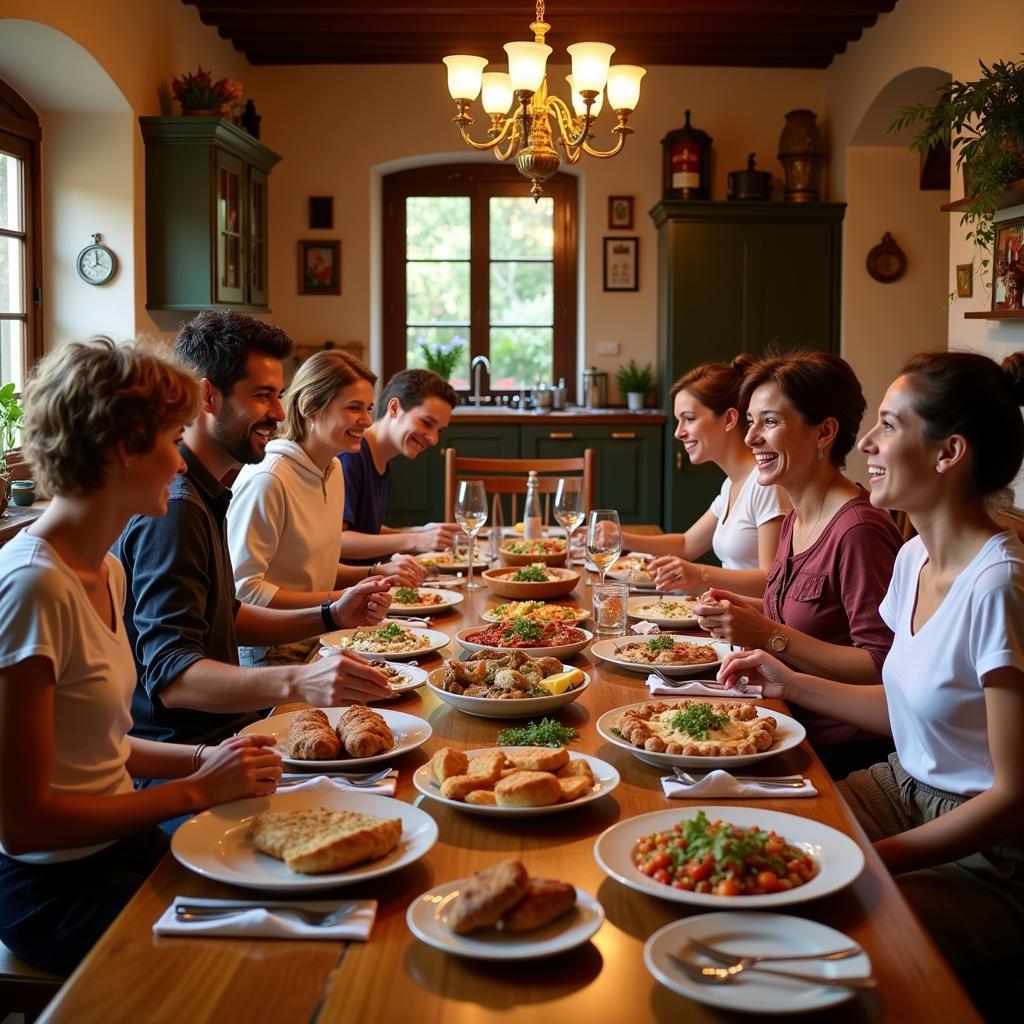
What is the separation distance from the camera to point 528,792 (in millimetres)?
1435

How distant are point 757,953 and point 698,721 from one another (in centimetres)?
61

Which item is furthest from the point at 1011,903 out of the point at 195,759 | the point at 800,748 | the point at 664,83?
the point at 664,83

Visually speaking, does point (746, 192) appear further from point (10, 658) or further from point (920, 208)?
point (10, 658)

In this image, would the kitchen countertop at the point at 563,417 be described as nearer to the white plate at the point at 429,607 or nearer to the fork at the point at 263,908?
the white plate at the point at 429,607

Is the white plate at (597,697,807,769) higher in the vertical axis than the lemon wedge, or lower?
lower

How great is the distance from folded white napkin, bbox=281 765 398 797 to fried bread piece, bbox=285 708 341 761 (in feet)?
0.14

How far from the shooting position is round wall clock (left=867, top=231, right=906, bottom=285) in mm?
6617

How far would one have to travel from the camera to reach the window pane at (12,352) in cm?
469

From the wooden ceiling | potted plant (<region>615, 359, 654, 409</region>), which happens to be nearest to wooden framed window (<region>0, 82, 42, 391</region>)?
the wooden ceiling

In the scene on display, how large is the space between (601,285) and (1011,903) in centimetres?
579

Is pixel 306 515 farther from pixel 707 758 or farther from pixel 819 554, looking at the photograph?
pixel 707 758

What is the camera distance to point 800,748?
1.75 m

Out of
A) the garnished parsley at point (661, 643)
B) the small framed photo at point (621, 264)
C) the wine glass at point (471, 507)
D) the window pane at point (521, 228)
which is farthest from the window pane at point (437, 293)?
the garnished parsley at point (661, 643)

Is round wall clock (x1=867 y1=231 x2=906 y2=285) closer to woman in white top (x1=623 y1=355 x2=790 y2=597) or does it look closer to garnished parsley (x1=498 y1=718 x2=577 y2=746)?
woman in white top (x1=623 y1=355 x2=790 y2=597)
